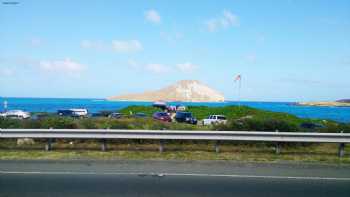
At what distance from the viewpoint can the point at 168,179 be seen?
9125 mm

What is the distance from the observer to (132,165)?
36.4 feet

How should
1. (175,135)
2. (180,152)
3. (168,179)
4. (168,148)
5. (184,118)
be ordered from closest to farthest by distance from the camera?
(168,179) → (175,135) → (180,152) → (168,148) → (184,118)

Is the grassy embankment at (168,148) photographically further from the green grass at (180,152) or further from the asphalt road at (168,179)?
the asphalt road at (168,179)

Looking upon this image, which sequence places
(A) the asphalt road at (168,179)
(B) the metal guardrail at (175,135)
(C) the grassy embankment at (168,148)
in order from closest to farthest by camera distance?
(A) the asphalt road at (168,179) < (C) the grassy embankment at (168,148) < (B) the metal guardrail at (175,135)

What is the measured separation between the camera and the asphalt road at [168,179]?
25.9 ft

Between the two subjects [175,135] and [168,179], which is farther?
[175,135]

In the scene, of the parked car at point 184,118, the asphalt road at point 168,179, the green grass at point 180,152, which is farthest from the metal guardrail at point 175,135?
the parked car at point 184,118

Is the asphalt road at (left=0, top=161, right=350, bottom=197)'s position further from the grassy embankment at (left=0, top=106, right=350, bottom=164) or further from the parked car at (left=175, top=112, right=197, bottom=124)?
the parked car at (left=175, top=112, right=197, bottom=124)

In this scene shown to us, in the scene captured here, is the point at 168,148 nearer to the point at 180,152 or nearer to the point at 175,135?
the point at 180,152

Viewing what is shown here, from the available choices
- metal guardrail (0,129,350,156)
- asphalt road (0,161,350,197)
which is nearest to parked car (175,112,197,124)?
metal guardrail (0,129,350,156)

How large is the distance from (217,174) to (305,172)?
7.70 feet

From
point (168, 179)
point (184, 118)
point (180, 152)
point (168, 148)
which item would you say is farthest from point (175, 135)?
point (184, 118)

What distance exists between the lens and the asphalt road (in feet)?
25.9

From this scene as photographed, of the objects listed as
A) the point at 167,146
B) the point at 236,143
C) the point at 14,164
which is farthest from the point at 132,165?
the point at 236,143
